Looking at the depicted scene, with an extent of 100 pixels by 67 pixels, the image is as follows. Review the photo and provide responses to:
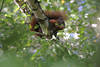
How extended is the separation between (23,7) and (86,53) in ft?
2.14

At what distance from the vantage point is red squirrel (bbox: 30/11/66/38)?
50.1 inches

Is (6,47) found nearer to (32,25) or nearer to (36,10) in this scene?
(36,10)

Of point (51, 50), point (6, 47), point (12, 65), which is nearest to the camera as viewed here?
point (12, 65)

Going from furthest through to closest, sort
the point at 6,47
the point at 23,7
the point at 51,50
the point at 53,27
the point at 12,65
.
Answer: the point at 53,27 → the point at 23,7 → the point at 51,50 → the point at 6,47 → the point at 12,65

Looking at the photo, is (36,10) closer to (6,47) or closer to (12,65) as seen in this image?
(6,47)

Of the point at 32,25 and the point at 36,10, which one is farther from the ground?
the point at 36,10

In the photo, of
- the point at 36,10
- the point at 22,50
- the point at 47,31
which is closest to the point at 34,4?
the point at 36,10

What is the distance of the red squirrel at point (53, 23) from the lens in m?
1.27

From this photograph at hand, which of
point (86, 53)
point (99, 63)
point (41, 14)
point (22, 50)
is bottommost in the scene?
point (86, 53)

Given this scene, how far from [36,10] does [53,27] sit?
1.02 ft

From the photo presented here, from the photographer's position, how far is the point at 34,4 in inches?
40.1

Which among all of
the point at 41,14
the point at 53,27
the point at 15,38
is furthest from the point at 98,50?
the point at 53,27

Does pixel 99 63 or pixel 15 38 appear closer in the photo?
pixel 99 63

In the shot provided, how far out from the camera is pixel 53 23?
1305 mm
